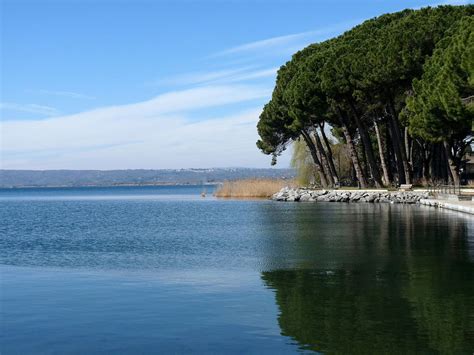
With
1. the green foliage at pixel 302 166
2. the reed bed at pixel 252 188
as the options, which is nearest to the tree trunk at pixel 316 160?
the green foliage at pixel 302 166

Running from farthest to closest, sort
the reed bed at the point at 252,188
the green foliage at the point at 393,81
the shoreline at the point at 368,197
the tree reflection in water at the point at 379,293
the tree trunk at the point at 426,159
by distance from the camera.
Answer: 1. the reed bed at the point at 252,188
2. the tree trunk at the point at 426,159
3. the shoreline at the point at 368,197
4. the green foliage at the point at 393,81
5. the tree reflection in water at the point at 379,293

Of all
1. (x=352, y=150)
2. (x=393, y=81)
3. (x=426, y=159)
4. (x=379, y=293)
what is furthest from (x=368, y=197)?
(x=379, y=293)

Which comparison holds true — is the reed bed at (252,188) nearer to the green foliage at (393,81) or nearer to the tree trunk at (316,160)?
the tree trunk at (316,160)

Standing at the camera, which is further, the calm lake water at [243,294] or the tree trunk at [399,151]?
the tree trunk at [399,151]

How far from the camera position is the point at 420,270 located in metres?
17.7

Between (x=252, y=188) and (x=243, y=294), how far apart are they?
62617 millimetres

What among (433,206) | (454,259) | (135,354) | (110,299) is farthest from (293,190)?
(135,354)

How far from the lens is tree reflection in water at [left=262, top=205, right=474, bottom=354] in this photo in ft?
34.7

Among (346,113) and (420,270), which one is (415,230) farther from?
(346,113)

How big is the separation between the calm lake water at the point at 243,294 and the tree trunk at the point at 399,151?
29077 millimetres

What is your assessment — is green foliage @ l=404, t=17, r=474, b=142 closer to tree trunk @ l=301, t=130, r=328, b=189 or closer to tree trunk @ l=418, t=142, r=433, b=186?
tree trunk @ l=418, t=142, r=433, b=186

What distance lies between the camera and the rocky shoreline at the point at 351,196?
178ft

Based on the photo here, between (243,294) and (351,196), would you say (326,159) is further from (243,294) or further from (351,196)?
(243,294)

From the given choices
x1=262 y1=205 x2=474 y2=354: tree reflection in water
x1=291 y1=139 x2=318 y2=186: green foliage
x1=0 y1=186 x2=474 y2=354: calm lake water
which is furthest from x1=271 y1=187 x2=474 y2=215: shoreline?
x1=0 y1=186 x2=474 y2=354: calm lake water
